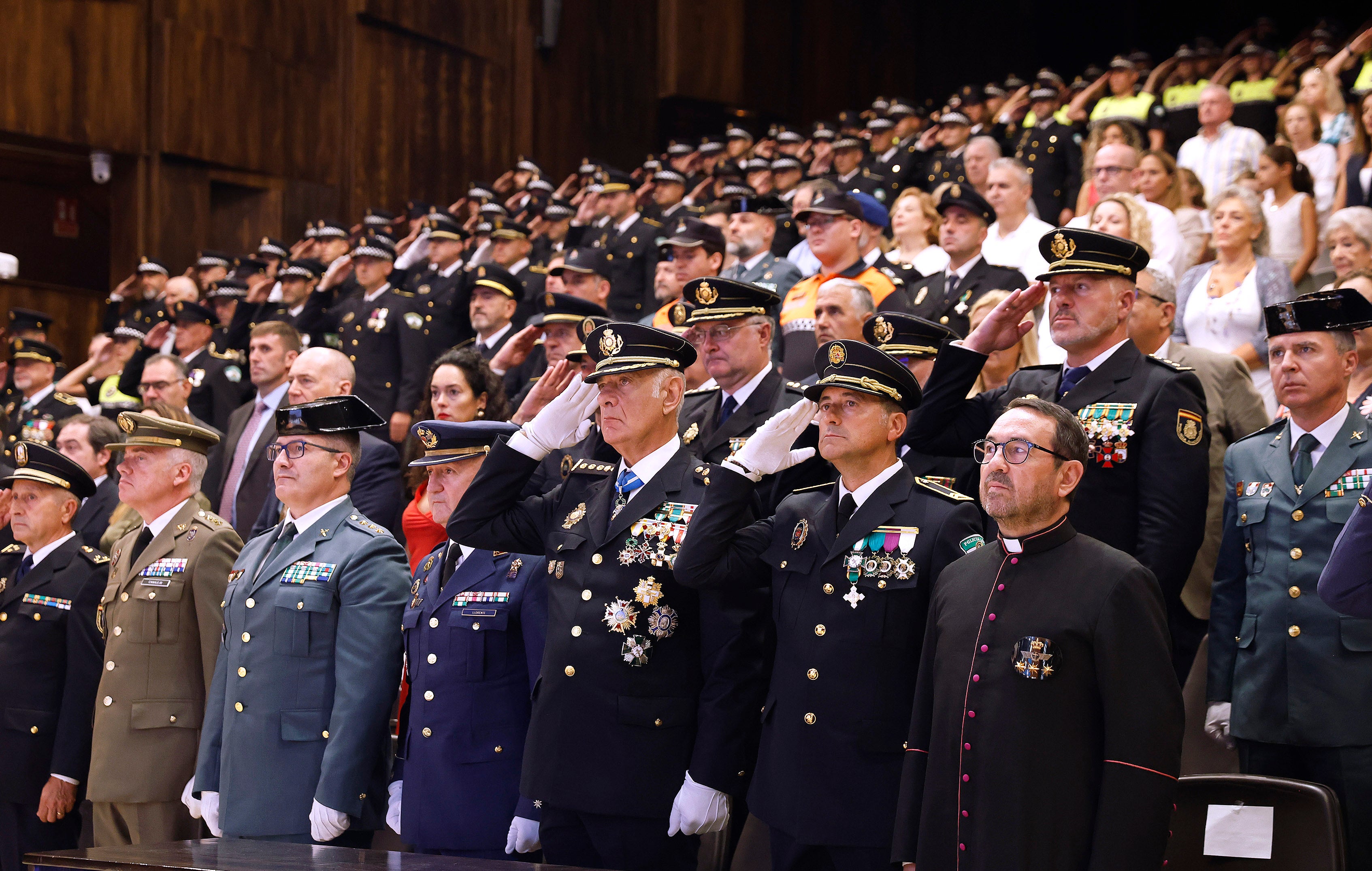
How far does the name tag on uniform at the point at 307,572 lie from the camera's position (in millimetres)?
3414

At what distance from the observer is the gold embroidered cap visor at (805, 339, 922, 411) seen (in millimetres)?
Result: 2783

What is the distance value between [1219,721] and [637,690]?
1.26 m

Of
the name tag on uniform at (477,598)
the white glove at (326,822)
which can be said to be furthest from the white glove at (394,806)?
the name tag on uniform at (477,598)

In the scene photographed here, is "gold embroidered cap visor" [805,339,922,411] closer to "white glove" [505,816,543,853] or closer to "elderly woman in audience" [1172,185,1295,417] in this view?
"white glove" [505,816,543,853]

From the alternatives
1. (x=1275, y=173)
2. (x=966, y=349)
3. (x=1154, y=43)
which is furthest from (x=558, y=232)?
(x=1154, y=43)

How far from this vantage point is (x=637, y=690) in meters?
2.93

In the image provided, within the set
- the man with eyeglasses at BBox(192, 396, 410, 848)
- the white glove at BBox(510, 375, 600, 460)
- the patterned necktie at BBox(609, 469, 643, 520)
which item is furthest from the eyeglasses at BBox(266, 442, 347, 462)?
the patterned necktie at BBox(609, 469, 643, 520)

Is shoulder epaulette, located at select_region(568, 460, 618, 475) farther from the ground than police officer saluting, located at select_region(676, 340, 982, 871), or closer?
farther from the ground

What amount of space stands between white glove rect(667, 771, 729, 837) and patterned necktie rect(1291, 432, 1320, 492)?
1.39m

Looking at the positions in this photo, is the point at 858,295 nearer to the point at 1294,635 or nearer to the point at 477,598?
the point at 477,598

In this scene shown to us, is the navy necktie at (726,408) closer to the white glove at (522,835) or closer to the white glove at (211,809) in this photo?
the white glove at (522,835)

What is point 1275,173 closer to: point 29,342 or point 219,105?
point 29,342

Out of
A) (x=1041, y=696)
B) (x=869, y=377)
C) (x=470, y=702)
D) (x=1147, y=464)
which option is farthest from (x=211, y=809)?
(x=1147, y=464)

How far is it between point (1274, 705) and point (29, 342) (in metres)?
7.23
